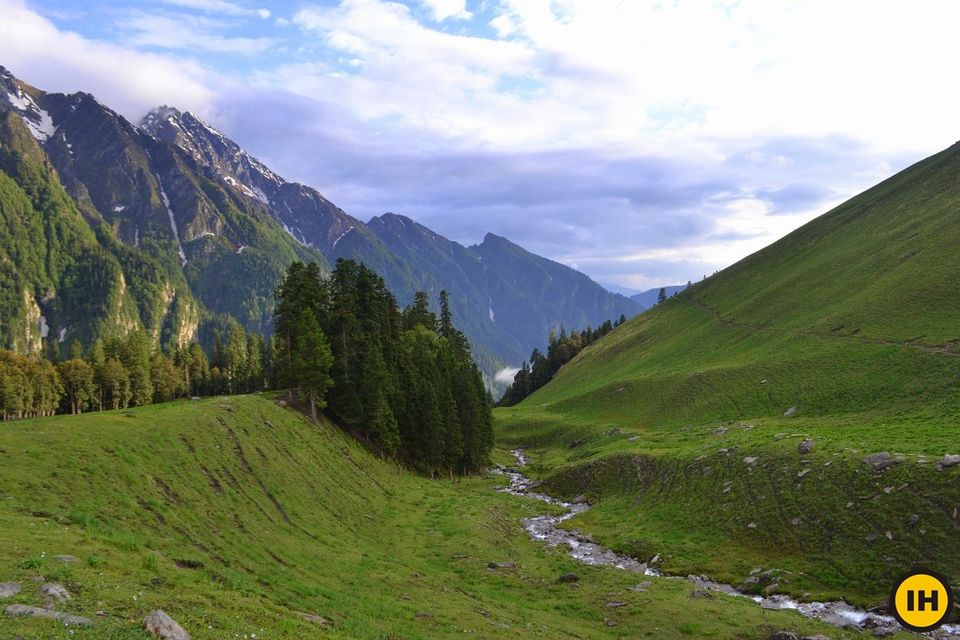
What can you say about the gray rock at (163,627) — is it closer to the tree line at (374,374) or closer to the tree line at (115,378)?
the tree line at (374,374)

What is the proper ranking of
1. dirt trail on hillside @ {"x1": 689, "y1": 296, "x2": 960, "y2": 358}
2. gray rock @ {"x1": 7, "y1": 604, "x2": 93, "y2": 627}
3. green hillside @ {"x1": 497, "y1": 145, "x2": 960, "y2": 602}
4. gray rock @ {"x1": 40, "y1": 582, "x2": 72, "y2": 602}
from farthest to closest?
dirt trail on hillside @ {"x1": 689, "y1": 296, "x2": 960, "y2": 358} → green hillside @ {"x1": 497, "y1": 145, "x2": 960, "y2": 602} → gray rock @ {"x1": 40, "y1": 582, "x2": 72, "y2": 602} → gray rock @ {"x1": 7, "y1": 604, "x2": 93, "y2": 627}

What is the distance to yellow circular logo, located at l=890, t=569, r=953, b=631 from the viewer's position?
94.4 ft

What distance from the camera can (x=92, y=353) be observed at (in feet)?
405

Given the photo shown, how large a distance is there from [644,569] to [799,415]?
135ft

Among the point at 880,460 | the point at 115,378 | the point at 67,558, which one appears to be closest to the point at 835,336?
the point at 880,460

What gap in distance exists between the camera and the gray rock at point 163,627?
48.4 feet

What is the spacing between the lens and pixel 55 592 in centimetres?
1602

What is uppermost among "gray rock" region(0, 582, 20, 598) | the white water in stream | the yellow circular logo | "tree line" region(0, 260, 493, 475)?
"tree line" region(0, 260, 493, 475)

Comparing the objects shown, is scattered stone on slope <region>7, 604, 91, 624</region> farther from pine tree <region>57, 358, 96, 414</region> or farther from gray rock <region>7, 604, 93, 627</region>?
pine tree <region>57, 358, 96, 414</region>

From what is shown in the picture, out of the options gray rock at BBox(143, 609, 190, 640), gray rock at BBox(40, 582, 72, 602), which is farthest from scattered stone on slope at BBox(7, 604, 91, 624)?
gray rock at BBox(143, 609, 190, 640)

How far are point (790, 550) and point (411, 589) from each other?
30.1 metres

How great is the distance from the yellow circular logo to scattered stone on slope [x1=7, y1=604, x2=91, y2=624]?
122ft

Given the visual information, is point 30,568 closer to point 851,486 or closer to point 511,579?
point 511,579

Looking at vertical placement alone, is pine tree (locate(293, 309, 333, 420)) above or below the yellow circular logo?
above
